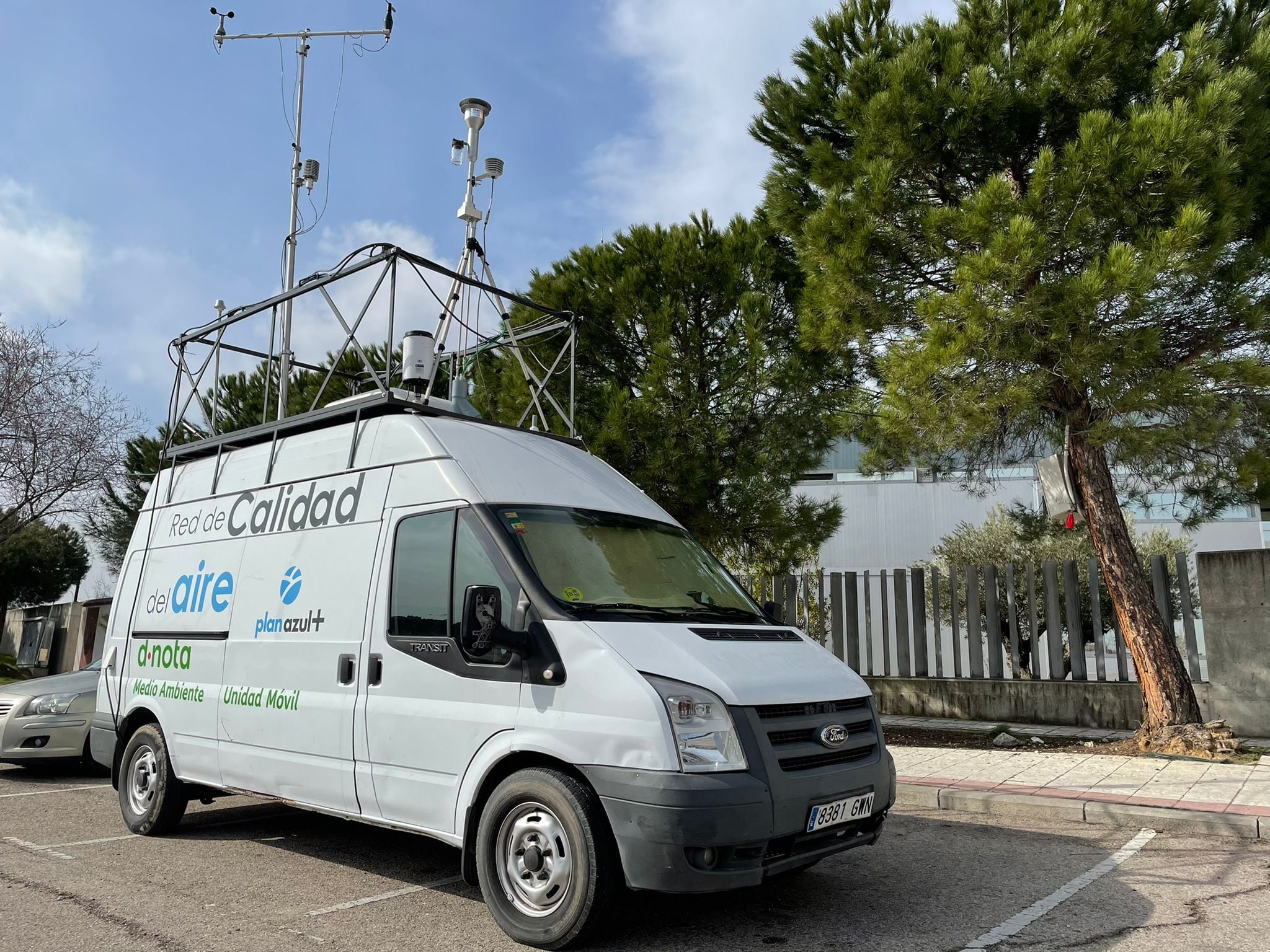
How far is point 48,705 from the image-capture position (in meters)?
9.31

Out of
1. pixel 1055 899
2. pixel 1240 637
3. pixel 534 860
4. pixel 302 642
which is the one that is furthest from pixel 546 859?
pixel 1240 637

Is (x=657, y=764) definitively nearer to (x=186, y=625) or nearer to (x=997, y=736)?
(x=186, y=625)

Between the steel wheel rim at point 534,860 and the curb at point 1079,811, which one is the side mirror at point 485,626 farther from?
the curb at point 1079,811

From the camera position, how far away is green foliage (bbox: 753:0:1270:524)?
8289 millimetres

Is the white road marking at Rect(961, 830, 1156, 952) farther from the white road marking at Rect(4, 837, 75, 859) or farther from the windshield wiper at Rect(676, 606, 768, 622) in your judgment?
the white road marking at Rect(4, 837, 75, 859)

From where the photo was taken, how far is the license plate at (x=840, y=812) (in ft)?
13.7

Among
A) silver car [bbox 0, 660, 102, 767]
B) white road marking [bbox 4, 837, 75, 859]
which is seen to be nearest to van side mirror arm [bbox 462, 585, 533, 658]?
white road marking [bbox 4, 837, 75, 859]

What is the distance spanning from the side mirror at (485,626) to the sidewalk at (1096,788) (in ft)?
15.7

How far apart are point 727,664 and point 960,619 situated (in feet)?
31.8

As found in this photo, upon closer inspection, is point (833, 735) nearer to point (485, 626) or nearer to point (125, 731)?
point (485, 626)

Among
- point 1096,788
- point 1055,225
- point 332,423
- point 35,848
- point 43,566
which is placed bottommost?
point 35,848

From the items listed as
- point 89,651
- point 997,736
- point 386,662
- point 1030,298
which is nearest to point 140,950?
point 386,662

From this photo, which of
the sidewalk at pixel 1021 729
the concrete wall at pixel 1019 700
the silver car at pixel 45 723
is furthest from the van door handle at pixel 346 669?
the concrete wall at pixel 1019 700

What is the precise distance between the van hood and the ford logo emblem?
0.43 feet
